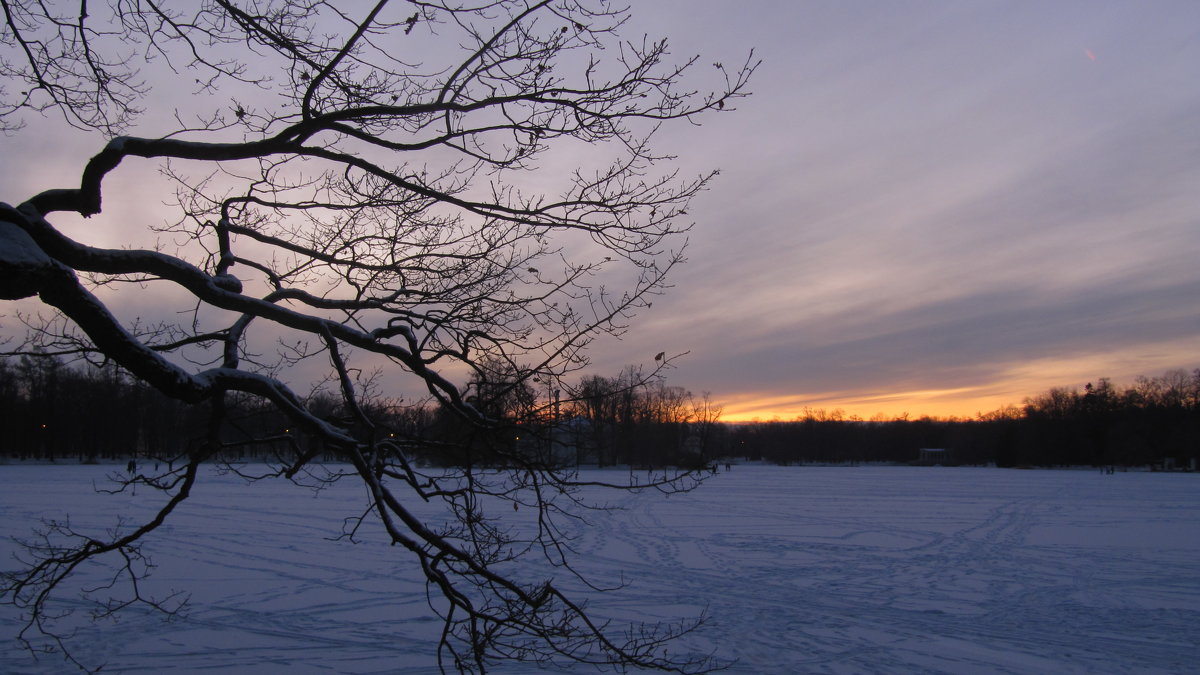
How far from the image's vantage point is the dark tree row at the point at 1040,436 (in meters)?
78.1

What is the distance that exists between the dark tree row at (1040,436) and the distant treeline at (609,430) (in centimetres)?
17

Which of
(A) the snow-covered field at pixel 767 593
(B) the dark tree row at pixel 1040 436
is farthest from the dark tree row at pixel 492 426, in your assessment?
(B) the dark tree row at pixel 1040 436

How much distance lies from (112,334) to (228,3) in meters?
1.70

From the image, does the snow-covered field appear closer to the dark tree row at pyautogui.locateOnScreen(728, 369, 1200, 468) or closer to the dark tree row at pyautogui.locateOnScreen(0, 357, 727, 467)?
the dark tree row at pyautogui.locateOnScreen(0, 357, 727, 467)

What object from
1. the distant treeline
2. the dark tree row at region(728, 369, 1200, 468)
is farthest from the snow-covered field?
the dark tree row at region(728, 369, 1200, 468)

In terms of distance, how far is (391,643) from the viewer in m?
8.58

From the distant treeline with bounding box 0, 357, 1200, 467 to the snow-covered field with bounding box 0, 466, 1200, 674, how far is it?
2128 mm

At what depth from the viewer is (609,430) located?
5.33 m

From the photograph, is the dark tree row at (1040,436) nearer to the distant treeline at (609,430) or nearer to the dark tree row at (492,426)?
the distant treeline at (609,430)

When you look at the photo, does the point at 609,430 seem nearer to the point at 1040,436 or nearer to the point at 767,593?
the point at 767,593

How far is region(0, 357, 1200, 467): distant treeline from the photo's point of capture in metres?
4.92

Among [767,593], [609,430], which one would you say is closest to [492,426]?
[609,430]

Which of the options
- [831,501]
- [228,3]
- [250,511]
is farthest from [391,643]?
[831,501]

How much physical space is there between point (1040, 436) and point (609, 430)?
97485 mm
